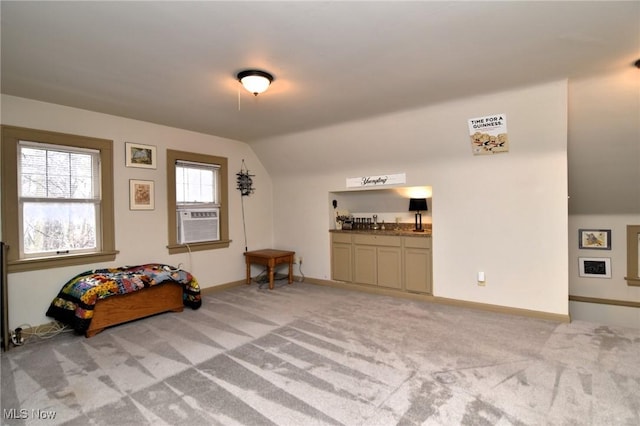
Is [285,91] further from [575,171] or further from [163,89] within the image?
[575,171]

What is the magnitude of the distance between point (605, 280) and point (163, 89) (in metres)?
6.19

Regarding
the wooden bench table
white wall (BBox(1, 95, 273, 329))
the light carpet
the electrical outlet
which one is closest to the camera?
the light carpet

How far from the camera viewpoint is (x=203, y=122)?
4.27 meters

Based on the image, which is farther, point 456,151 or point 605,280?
point 605,280

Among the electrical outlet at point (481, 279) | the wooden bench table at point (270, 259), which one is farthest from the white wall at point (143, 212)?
the electrical outlet at point (481, 279)

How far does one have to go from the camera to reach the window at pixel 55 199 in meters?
3.23

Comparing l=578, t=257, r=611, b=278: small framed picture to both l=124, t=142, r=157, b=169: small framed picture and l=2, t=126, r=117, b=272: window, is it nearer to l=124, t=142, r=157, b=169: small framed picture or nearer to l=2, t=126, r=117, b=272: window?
l=124, t=142, r=157, b=169: small framed picture

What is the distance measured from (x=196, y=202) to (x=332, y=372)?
11.3 ft

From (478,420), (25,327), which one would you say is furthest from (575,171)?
(25,327)

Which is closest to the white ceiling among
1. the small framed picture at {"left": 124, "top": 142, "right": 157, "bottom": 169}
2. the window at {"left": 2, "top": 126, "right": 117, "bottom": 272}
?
the window at {"left": 2, "top": 126, "right": 117, "bottom": 272}

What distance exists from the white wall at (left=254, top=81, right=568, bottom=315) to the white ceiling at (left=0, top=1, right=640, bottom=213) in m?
0.34

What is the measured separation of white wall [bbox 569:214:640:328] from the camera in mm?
4363

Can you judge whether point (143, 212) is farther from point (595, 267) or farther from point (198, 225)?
point (595, 267)

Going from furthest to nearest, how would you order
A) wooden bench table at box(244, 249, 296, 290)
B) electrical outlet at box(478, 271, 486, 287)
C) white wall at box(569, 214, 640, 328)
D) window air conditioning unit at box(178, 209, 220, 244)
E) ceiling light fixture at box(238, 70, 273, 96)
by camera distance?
wooden bench table at box(244, 249, 296, 290) → window air conditioning unit at box(178, 209, 220, 244) → white wall at box(569, 214, 640, 328) → electrical outlet at box(478, 271, 486, 287) → ceiling light fixture at box(238, 70, 273, 96)
